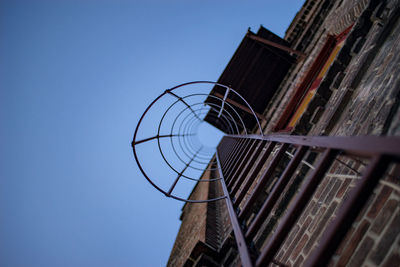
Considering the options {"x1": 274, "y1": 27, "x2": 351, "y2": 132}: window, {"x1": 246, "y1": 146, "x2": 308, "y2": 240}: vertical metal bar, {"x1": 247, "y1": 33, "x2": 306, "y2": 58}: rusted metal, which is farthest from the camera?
{"x1": 247, "y1": 33, "x2": 306, "y2": 58}: rusted metal

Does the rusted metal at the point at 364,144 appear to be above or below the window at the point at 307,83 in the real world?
below

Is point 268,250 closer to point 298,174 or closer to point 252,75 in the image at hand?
point 298,174

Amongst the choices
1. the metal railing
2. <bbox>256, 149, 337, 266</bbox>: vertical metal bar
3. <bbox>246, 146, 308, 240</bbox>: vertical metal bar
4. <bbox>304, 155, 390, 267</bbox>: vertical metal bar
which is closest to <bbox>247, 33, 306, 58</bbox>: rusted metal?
the metal railing

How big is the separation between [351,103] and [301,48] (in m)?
5.64

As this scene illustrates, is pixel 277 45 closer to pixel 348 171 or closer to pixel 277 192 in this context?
pixel 348 171

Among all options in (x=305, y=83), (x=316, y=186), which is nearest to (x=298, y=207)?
(x=316, y=186)

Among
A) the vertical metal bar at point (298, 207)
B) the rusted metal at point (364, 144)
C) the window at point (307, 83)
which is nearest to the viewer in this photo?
the rusted metal at point (364, 144)

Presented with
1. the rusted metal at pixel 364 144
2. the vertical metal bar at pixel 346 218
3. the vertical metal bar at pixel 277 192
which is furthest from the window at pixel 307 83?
the vertical metal bar at pixel 346 218

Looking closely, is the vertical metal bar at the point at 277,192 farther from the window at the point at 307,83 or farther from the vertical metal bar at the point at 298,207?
the window at the point at 307,83

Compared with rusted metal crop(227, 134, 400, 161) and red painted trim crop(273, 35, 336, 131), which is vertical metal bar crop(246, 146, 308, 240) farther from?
red painted trim crop(273, 35, 336, 131)

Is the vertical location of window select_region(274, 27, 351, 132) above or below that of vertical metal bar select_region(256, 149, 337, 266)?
above

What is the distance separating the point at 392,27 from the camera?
11.3 ft

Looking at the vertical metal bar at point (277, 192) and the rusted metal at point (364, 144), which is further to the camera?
the vertical metal bar at point (277, 192)

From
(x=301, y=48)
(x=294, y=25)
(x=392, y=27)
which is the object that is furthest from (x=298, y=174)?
(x=294, y=25)
